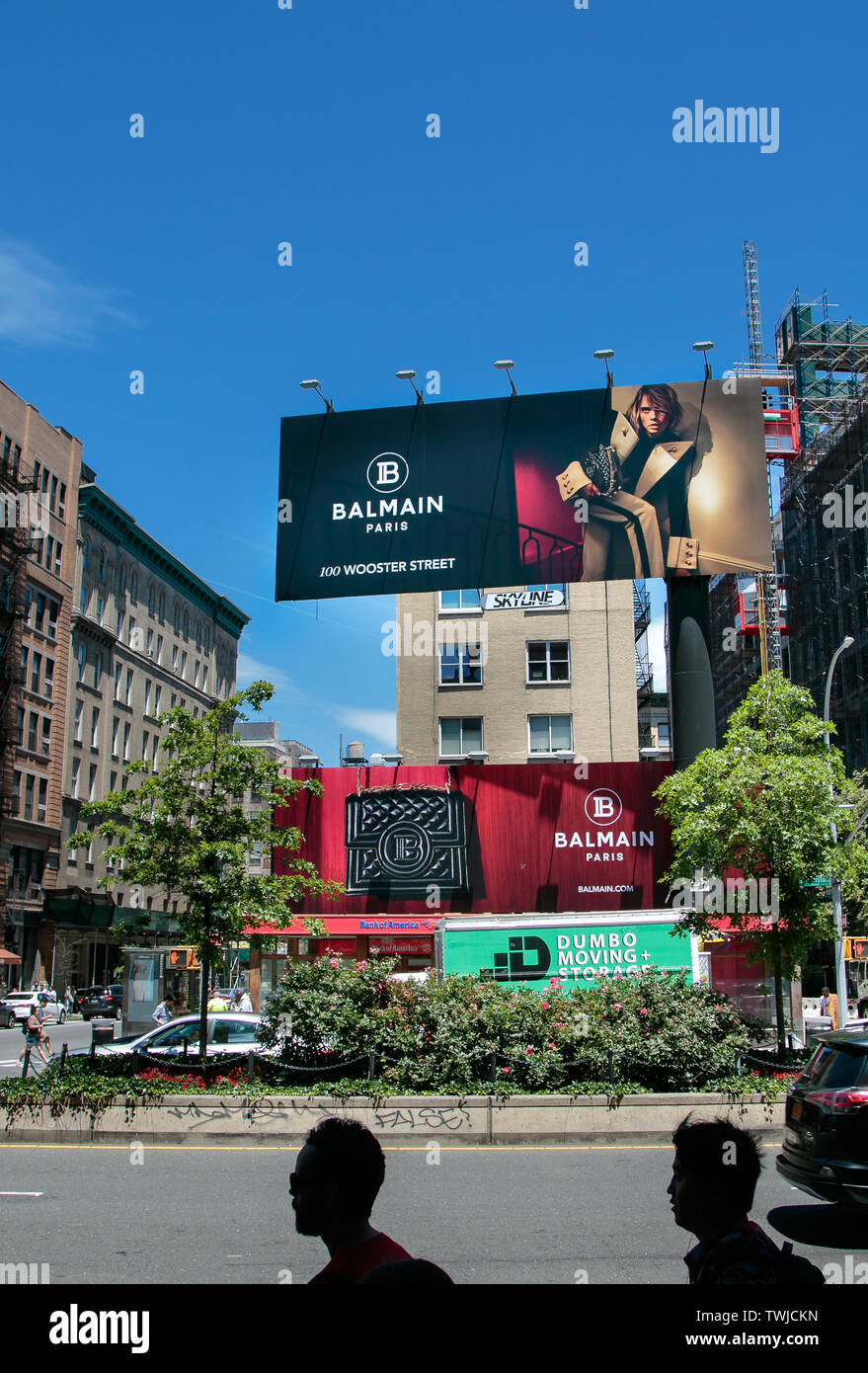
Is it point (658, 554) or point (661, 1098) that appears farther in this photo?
point (658, 554)

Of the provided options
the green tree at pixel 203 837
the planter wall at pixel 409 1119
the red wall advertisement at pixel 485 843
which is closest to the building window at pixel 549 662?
the red wall advertisement at pixel 485 843

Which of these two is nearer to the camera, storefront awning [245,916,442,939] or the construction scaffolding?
storefront awning [245,916,442,939]

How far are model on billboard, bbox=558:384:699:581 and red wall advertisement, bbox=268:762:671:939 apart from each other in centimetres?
926

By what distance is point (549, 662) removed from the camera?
44781 millimetres

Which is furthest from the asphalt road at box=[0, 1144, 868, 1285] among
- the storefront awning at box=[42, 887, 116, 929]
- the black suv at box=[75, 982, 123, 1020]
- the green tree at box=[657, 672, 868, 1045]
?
the storefront awning at box=[42, 887, 116, 929]

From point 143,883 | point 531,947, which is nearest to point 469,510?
point 531,947

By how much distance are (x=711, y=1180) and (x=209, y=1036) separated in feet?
55.3

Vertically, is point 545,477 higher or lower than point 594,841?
higher

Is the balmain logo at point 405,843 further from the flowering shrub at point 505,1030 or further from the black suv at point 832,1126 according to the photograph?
the black suv at point 832,1126

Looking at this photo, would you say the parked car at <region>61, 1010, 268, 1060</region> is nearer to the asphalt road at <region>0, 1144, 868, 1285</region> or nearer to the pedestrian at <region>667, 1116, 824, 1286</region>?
the asphalt road at <region>0, 1144, 868, 1285</region>

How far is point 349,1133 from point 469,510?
80.4ft

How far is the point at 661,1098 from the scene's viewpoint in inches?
591

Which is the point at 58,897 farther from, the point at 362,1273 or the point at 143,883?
the point at 362,1273

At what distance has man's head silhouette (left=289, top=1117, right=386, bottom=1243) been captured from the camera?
3098mm
